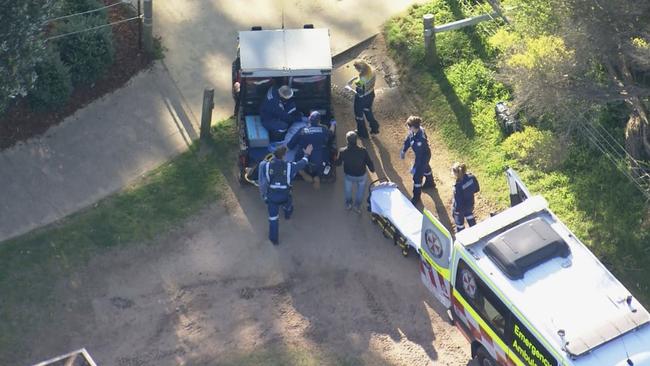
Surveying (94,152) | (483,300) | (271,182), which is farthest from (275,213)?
(483,300)

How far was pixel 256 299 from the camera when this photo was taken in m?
16.6

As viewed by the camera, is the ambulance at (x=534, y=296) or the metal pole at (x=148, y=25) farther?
the metal pole at (x=148, y=25)

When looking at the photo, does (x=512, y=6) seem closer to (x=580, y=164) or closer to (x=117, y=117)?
(x=580, y=164)

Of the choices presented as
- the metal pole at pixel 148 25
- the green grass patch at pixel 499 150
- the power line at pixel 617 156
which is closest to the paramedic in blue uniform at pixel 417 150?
the green grass patch at pixel 499 150

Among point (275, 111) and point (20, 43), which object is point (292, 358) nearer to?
point (275, 111)

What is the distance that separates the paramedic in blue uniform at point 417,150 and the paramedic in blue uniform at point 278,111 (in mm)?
2081

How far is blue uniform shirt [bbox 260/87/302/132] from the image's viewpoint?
18.0 m

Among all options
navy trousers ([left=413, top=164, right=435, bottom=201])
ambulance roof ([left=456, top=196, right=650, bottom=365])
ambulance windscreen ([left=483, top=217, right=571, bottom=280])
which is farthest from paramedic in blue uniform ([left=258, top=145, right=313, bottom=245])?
ambulance windscreen ([left=483, top=217, right=571, bottom=280])

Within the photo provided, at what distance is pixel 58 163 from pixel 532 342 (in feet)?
30.5

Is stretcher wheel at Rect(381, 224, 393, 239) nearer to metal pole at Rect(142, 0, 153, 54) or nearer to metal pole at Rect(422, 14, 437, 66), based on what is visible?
metal pole at Rect(422, 14, 437, 66)

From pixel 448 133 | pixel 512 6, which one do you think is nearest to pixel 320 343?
pixel 448 133

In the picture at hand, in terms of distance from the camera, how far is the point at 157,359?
15.7m

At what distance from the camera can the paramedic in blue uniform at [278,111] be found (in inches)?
706

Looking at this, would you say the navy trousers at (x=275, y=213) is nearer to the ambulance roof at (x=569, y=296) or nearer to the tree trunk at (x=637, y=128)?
the ambulance roof at (x=569, y=296)
